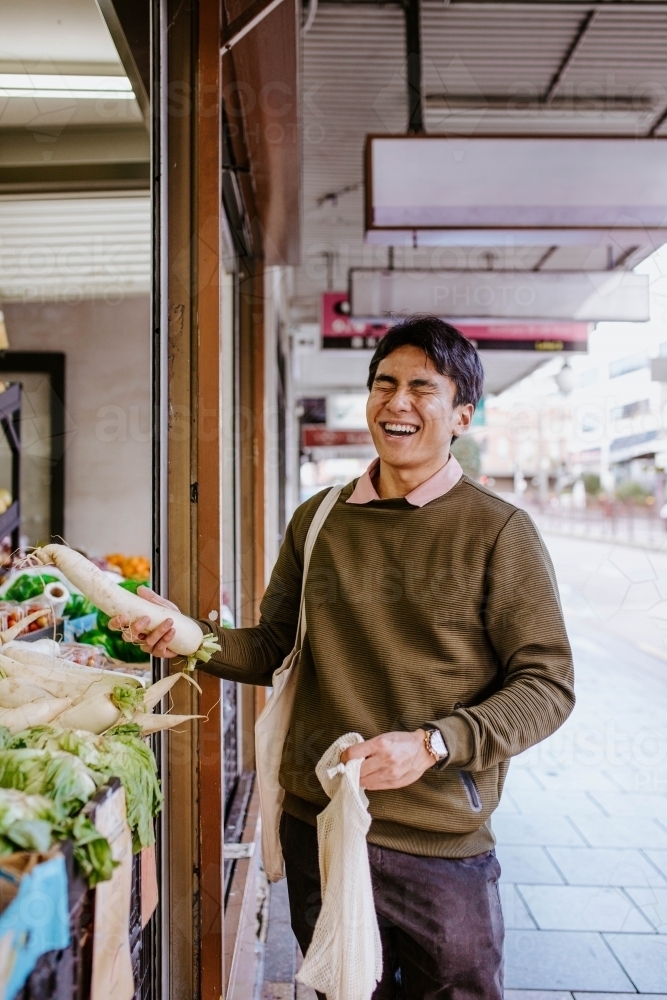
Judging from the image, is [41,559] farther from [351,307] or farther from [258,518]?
[351,307]

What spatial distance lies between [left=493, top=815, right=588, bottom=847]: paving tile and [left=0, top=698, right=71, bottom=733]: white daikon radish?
2835 millimetres

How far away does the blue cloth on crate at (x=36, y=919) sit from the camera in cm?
78

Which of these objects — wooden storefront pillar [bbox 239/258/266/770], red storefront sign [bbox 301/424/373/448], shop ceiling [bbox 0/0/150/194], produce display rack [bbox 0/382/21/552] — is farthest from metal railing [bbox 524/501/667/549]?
red storefront sign [bbox 301/424/373/448]

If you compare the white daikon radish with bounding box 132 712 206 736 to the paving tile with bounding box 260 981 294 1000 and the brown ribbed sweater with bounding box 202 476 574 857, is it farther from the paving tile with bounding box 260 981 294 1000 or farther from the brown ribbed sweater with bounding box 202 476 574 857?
the paving tile with bounding box 260 981 294 1000

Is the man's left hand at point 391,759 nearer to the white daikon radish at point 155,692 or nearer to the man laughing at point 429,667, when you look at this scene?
the man laughing at point 429,667

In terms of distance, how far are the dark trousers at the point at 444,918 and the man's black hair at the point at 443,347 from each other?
0.90 m

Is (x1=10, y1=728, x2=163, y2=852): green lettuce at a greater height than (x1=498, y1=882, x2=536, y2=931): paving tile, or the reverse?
(x1=10, y1=728, x2=163, y2=852): green lettuce

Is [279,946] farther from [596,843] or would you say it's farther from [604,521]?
[604,521]

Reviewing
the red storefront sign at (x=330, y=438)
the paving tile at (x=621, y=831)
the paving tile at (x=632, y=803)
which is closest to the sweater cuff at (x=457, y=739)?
the paving tile at (x=621, y=831)

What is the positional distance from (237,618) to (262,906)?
4.00ft

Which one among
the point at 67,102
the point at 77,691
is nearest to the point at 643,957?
the point at 77,691

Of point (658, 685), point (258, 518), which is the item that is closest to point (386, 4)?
point (258, 518)

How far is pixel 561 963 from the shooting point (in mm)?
2654

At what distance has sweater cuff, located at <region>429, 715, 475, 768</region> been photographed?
4.19 ft
